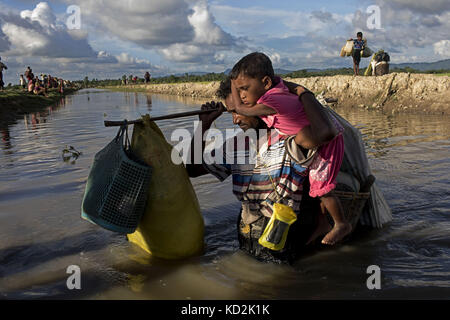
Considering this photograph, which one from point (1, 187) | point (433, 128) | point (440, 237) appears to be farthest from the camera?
point (433, 128)

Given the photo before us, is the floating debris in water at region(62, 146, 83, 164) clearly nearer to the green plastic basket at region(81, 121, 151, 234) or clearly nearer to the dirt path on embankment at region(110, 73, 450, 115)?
the green plastic basket at region(81, 121, 151, 234)

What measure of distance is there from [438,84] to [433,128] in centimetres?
379

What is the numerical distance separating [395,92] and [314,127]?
11.8 metres

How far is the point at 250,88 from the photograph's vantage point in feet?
8.66

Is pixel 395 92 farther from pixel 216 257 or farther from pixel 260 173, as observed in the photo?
pixel 216 257

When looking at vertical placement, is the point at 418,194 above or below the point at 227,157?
below

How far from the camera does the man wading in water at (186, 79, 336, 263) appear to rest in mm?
2709

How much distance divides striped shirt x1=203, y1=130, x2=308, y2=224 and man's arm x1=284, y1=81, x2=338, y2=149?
0.23 meters

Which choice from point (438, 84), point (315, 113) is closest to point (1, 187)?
point (315, 113)

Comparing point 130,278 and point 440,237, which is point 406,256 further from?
point 130,278

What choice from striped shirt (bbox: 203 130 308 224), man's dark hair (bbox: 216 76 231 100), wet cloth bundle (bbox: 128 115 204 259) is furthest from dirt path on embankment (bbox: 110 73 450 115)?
wet cloth bundle (bbox: 128 115 204 259)

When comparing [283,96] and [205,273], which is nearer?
[283,96]

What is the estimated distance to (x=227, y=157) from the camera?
2902mm

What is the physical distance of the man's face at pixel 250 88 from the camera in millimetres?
2626
